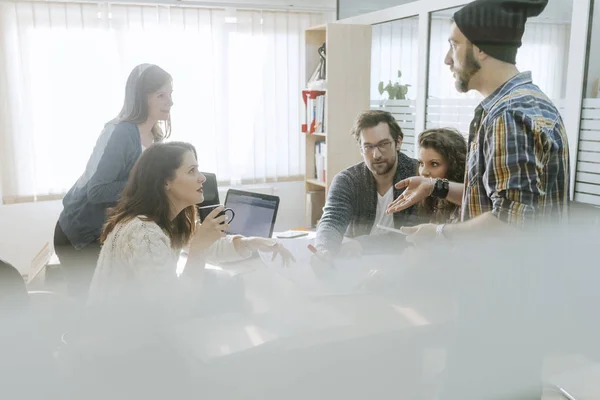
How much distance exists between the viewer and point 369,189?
647mm

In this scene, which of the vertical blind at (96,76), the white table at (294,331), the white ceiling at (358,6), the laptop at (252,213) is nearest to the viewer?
the white table at (294,331)

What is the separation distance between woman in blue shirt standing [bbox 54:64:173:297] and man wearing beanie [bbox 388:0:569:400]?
367 mm

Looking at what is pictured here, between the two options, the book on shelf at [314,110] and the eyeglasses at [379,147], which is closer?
the eyeglasses at [379,147]

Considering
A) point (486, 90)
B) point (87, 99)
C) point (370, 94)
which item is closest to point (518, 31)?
point (486, 90)

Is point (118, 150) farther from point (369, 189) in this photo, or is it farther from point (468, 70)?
point (468, 70)

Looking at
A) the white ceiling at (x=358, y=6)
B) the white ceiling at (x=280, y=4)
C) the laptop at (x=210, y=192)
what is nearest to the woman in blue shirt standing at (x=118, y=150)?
the laptop at (x=210, y=192)

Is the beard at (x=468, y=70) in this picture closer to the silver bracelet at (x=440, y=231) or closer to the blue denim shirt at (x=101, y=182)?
the silver bracelet at (x=440, y=231)

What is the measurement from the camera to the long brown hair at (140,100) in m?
0.75

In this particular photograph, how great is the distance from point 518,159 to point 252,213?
0.39 metres

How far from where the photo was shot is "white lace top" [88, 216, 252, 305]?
0.26 metres

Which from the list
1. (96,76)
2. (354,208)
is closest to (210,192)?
(354,208)

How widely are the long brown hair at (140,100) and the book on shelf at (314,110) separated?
85cm

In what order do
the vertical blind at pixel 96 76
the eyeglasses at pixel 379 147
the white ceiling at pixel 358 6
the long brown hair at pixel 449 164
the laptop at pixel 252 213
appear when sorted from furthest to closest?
the white ceiling at pixel 358 6
the vertical blind at pixel 96 76
the eyeglasses at pixel 379 147
the laptop at pixel 252 213
the long brown hair at pixel 449 164

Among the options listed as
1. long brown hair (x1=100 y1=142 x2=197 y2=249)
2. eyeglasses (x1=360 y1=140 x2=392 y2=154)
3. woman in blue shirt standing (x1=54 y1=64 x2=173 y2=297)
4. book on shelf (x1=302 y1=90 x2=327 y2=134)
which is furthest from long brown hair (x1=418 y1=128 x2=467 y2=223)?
book on shelf (x1=302 y1=90 x2=327 y2=134)
